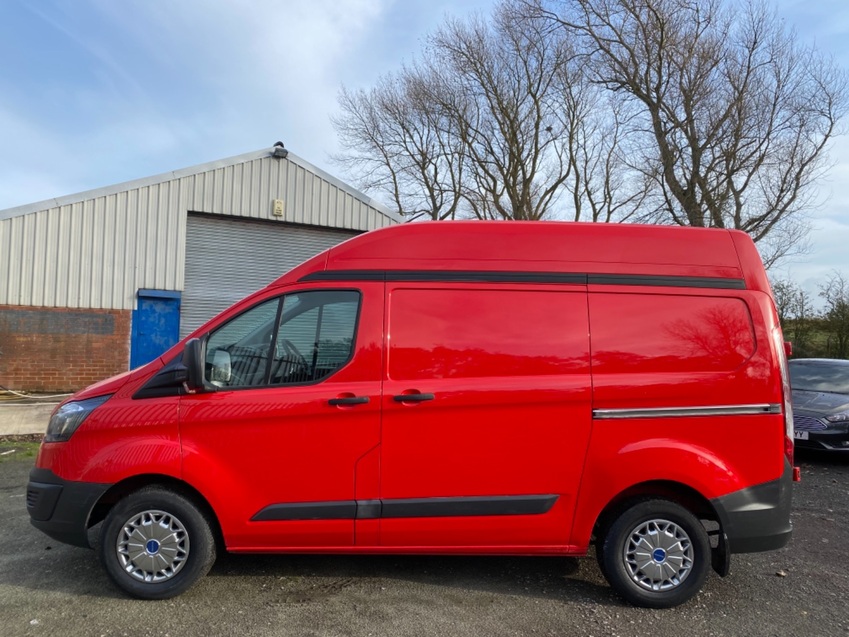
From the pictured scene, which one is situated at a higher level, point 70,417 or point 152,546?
point 70,417

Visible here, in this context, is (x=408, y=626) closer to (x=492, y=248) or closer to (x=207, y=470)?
(x=207, y=470)

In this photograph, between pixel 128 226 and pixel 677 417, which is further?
pixel 128 226

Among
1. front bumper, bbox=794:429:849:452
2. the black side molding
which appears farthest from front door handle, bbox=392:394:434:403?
front bumper, bbox=794:429:849:452

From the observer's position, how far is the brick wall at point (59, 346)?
11789 mm

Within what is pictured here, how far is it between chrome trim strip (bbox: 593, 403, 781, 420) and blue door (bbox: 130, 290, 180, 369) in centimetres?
1103

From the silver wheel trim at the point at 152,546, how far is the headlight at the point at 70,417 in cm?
66

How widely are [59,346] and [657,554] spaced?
12143mm

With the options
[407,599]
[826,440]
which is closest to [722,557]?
[407,599]

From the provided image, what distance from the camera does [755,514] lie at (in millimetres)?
3670

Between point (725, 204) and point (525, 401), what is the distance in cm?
1869

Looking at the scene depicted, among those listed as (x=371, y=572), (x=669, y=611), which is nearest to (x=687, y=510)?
(x=669, y=611)

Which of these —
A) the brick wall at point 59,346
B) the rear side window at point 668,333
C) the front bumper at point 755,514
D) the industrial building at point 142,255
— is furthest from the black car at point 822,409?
the brick wall at point 59,346

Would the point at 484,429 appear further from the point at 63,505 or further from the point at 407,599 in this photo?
the point at 63,505

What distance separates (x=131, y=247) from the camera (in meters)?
12.3
